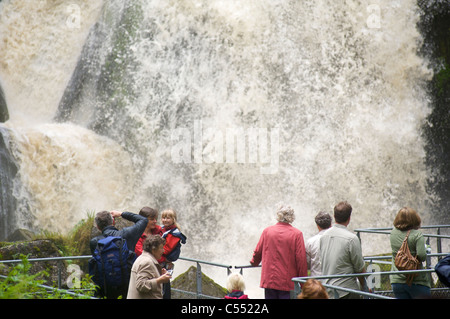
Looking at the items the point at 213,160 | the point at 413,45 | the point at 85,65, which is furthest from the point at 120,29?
the point at 413,45

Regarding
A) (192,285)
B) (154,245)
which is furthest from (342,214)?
(192,285)

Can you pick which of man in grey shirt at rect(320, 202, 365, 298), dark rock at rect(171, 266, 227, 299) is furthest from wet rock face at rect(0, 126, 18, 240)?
man in grey shirt at rect(320, 202, 365, 298)

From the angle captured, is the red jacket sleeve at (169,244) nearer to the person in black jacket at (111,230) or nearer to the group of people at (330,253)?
the person in black jacket at (111,230)

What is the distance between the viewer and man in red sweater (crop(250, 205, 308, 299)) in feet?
19.0

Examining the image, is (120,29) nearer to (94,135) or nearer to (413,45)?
(94,135)

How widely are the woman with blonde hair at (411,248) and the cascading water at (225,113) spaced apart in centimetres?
983

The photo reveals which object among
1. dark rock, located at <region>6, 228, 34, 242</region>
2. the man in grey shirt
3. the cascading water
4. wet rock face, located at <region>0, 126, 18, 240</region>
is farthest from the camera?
the cascading water

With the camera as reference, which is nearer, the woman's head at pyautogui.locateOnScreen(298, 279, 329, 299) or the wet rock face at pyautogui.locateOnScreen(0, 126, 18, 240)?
the woman's head at pyautogui.locateOnScreen(298, 279, 329, 299)

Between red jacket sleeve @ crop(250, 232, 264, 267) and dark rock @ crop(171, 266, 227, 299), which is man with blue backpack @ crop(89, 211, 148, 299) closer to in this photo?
red jacket sleeve @ crop(250, 232, 264, 267)

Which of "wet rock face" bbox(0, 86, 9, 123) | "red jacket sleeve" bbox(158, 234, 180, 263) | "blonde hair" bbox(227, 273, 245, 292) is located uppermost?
"wet rock face" bbox(0, 86, 9, 123)

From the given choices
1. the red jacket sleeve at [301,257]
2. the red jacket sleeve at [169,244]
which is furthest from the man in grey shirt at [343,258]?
the red jacket sleeve at [169,244]

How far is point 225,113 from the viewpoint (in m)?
16.2

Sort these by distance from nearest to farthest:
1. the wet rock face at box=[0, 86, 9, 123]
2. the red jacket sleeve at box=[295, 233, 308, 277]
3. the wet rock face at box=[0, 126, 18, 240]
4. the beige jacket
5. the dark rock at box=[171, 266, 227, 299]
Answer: the beige jacket → the red jacket sleeve at box=[295, 233, 308, 277] → the dark rock at box=[171, 266, 227, 299] → the wet rock face at box=[0, 126, 18, 240] → the wet rock face at box=[0, 86, 9, 123]

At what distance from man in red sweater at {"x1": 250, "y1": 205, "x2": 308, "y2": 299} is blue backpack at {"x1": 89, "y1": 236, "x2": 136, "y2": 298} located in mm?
1374
